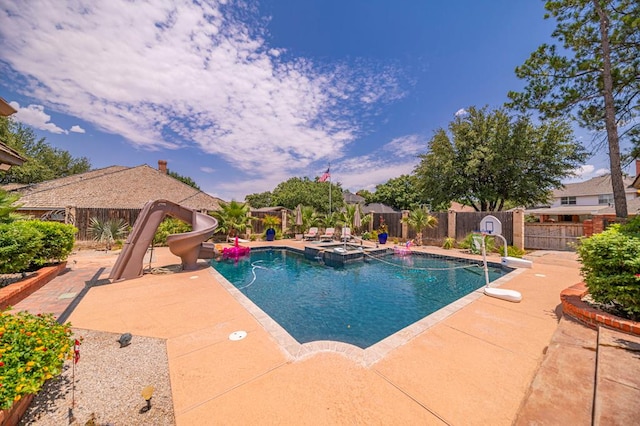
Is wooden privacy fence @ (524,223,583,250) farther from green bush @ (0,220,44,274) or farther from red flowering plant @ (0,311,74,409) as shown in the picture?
green bush @ (0,220,44,274)

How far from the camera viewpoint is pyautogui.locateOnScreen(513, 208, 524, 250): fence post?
12.3 meters

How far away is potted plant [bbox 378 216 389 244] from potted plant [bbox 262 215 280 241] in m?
8.02

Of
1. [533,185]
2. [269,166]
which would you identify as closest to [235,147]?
[269,166]

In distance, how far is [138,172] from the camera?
21969 mm

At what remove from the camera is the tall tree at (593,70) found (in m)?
8.55

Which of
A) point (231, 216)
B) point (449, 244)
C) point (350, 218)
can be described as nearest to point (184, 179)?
point (231, 216)

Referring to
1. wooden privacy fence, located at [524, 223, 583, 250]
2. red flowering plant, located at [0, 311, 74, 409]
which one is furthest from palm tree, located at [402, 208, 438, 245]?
red flowering plant, located at [0, 311, 74, 409]

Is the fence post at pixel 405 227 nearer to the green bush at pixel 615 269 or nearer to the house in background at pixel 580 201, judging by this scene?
the green bush at pixel 615 269

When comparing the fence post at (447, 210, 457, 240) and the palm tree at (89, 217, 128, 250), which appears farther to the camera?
the fence post at (447, 210, 457, 240)

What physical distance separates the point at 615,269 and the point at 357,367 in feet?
14.9

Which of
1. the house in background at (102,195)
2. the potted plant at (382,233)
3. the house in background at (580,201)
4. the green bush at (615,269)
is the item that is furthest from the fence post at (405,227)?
the house in background at (580,201)

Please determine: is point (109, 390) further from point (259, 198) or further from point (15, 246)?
point (259, 198)

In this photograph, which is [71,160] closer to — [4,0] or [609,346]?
[4,0]

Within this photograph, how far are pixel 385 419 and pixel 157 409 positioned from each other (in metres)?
2.19
